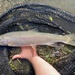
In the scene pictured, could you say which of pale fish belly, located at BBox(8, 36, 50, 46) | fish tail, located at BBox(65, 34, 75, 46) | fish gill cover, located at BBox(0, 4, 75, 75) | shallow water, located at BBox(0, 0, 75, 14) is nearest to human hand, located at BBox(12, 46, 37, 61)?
pale fish belly, located at BBox(8, 36, 50, 46)

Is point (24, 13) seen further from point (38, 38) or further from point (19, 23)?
point (38, 38)

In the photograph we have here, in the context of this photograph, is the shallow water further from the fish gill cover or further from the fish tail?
the fish tail

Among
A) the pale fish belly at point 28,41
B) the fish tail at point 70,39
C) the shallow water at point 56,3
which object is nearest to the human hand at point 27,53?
the pale fish belly at point 28,41

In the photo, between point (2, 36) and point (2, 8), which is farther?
point (2, 8)

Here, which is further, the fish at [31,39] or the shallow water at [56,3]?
the shallow water at [56,3]

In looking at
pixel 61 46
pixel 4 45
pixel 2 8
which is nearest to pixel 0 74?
pixel 4 45

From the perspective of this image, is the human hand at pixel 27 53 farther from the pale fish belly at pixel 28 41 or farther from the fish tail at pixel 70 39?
the fish tail at pixel 70 39
